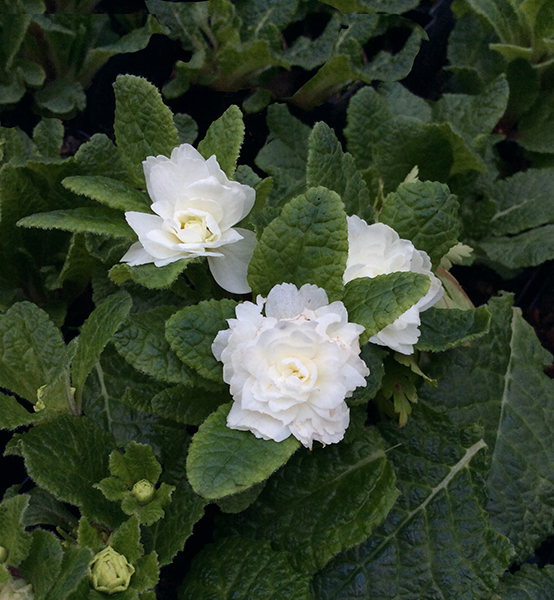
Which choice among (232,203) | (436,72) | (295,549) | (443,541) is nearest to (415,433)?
(443,541)

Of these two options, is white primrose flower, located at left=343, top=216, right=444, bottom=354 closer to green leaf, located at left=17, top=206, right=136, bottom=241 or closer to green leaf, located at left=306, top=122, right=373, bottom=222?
green leaf, located at left=306, top=122, right=373, bottom=222

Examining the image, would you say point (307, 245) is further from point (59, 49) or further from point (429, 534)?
point (59, 49)

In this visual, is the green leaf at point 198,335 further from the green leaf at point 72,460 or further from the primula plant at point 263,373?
the green leaf at point 72,460

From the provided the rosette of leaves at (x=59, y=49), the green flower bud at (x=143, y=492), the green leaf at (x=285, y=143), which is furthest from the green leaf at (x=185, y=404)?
the rosette of leaves at (x=59, y=49)

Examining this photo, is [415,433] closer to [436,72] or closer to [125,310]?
[125,310]

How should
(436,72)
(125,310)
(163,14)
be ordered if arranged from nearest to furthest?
(125,310)
(163,14)
(436,72)
